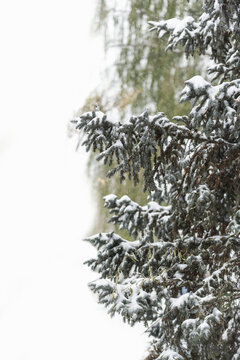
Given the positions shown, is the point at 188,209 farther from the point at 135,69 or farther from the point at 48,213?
the point at 48,213

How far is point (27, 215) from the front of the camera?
10523 millimetres

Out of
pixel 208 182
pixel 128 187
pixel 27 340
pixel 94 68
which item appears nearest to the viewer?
pixel 208 182

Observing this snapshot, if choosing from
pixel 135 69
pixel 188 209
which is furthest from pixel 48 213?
pixel 188 209

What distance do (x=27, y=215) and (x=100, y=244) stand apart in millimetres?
6634

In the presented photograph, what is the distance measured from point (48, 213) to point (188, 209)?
6.22 m

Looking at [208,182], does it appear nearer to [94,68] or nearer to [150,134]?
[150,134]

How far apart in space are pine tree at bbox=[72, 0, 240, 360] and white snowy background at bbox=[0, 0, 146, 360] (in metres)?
3.53

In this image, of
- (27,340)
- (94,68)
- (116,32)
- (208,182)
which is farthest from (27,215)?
(208,182)

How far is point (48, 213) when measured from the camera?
9625 mm

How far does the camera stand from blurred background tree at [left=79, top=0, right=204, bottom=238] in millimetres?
5297

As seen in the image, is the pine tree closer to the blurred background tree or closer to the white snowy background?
the blurred background tree

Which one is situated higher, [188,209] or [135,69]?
[135,69]

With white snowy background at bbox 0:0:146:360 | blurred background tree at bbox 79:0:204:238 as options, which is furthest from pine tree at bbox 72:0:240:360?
white snowy background at bbox 0:0:146:360

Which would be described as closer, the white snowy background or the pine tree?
the pine tree
